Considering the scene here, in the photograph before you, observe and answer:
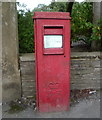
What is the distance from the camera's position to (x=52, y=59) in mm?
3043

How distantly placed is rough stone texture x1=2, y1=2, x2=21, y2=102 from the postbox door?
70cm

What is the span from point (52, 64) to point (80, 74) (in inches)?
42.7

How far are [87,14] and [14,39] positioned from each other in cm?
244

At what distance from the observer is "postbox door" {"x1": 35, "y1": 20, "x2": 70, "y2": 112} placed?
9.72 feet

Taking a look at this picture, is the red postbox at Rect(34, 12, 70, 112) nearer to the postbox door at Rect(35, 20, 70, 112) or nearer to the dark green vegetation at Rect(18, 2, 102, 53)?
the postbox door at Rect(35, 20, 70, 112)

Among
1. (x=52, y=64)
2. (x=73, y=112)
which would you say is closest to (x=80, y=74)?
(x=73, y=112)

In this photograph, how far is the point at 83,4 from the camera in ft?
16.5

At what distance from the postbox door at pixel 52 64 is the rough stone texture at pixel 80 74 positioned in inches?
25.3

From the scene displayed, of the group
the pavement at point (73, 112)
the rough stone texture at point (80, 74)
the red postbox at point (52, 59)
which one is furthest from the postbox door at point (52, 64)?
the rough stone texture at point (80, 74)

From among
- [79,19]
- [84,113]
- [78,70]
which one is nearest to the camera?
[84,113]

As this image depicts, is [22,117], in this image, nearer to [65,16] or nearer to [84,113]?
[84,113]

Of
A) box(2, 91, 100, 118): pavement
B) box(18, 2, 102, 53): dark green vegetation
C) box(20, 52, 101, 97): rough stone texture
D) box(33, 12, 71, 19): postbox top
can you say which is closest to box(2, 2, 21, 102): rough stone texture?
box(20, 52, 101, 97): rough stone texture

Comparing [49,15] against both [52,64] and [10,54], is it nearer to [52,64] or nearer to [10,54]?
[52,64]

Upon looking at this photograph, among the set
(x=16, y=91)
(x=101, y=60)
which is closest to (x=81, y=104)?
(x=101, y=60)
